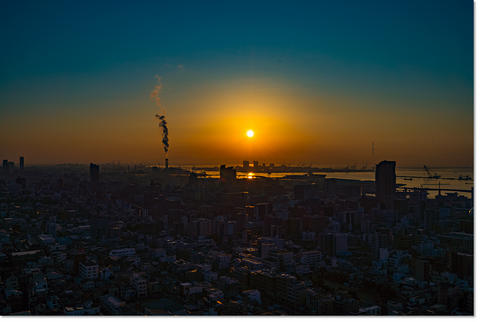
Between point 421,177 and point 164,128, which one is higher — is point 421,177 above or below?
below

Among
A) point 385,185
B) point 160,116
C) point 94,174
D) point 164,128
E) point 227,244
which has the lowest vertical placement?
point 227,244

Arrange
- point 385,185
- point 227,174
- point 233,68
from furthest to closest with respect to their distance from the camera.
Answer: point 385,185, point 227,174, point 233,68

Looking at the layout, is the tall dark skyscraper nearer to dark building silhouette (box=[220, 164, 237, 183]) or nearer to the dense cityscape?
the dense cityscape

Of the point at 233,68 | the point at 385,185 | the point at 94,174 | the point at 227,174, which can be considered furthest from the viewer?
the point at 94,174

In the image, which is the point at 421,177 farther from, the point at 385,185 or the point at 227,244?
the point at 227,244

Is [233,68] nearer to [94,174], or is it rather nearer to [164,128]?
[164,128]

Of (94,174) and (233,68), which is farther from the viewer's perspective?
(94,174)

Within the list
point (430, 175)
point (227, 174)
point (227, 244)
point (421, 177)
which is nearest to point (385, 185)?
point (421, 177)

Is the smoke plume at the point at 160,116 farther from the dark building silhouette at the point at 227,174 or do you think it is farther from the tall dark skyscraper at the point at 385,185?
the tall dark skyscraper at the point at 385,185
